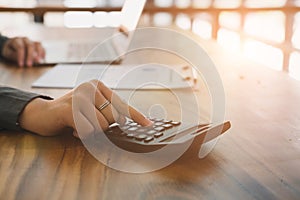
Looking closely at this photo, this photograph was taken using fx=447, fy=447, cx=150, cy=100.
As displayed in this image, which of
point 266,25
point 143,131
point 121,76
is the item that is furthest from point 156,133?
point 266,25

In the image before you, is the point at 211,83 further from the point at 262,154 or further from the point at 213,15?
the point at 213,15

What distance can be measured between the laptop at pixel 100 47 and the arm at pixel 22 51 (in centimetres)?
3

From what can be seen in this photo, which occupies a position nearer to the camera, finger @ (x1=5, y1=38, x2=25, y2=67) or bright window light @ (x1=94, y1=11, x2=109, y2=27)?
finger @ (x1=5, y1=38, x2=25, y2=67)

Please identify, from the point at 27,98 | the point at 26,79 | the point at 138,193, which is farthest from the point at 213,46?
the point at 138,193

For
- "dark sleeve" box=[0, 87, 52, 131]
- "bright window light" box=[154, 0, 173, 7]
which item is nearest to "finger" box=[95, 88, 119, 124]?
"dark sleeve" box=[0, 87, 52, 131]

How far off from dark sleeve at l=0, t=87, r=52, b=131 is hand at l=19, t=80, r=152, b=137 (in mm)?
14

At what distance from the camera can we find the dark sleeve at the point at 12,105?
2.66 ft

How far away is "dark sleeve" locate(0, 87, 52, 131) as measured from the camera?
811mm

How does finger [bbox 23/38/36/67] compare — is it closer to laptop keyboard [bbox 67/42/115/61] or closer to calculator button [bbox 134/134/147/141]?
laptop keyboard [bbox 67/42/115/61]

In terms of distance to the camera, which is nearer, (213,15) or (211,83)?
(211,83)

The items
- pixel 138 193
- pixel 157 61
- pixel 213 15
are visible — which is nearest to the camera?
pixel 138 193

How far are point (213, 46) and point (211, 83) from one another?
1.99ft

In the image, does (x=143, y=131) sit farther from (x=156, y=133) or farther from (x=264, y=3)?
(x=264, y=3)

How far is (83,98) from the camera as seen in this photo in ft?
2.50
